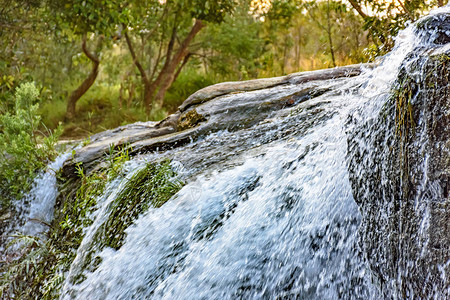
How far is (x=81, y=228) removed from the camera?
336 cm

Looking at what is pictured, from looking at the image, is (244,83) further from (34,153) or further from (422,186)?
(422,186)

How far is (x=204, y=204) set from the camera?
9.32ft

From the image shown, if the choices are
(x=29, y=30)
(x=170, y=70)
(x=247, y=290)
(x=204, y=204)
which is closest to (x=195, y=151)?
(x=204, y=204)

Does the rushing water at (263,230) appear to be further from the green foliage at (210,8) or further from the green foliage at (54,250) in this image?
the green foliage at (210,8)

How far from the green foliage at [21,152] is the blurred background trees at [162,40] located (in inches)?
36.4

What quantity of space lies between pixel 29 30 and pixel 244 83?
443 centimetres

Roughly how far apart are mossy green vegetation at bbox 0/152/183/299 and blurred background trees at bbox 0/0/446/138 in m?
1.79

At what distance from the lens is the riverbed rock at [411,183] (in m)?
2.14

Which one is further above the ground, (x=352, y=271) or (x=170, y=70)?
(x=170, y=70)

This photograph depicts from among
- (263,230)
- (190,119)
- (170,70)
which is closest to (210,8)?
(170,70)

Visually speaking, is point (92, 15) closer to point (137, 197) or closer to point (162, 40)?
point (137, 197)

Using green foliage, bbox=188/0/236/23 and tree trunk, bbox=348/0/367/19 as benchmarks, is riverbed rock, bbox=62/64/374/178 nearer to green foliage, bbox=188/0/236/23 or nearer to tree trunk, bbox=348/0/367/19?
tree trunk, bbox=348/0/367/19

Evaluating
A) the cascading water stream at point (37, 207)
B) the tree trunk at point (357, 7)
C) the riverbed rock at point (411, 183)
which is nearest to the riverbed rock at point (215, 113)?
the cascading water stream at point (37, 207)

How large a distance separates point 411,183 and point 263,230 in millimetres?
785
